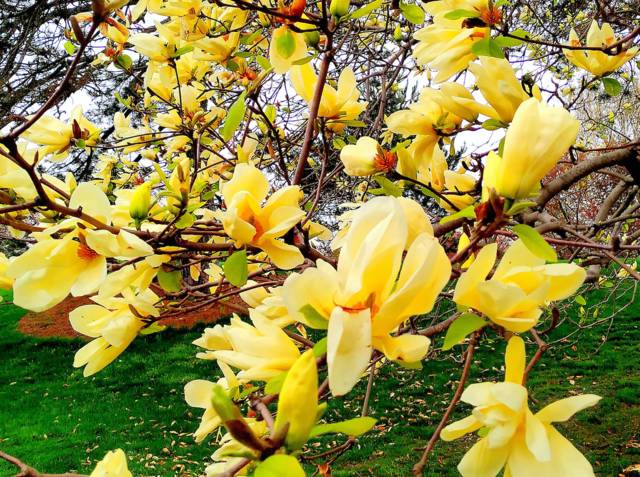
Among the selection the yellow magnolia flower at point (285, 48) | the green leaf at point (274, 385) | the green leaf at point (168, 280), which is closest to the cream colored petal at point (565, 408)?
the green leaf at point (274, 385)

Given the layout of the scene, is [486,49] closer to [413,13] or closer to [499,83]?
[499,83]

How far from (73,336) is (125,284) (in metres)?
8.03

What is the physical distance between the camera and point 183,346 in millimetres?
7535

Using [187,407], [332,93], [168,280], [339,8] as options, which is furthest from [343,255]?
[187,407]

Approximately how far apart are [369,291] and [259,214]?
0.98 ft

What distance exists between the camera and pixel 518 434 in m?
0.53

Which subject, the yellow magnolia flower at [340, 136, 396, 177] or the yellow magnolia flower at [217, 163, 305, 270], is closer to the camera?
the yellow magnolia flower at [217, 163, 305, 270]

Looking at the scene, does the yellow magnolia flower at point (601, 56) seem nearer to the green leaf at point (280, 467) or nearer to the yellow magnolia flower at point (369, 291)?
the yellow magnolia flower at point (369, 291)

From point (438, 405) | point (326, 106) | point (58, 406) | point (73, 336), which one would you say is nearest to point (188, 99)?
point (326, 106)

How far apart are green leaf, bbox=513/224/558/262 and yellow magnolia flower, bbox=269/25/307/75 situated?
0.55 meters

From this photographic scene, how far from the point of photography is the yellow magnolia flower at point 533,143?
56 centimetres

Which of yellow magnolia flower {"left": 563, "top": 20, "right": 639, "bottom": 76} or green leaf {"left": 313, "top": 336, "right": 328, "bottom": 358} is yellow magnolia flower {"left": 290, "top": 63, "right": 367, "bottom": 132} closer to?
yellow magnolia flower {"left": 563, "top": 20, "right": 639, "bottom": 76}

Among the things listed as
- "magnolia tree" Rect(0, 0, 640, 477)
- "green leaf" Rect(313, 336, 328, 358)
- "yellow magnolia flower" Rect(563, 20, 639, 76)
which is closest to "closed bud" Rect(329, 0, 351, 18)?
"magnolia tree" Rect(0, 0, 640, 477)

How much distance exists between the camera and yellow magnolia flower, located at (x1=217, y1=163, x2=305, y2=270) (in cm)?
71
